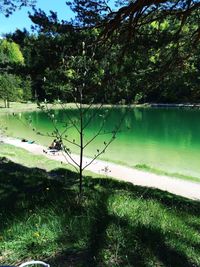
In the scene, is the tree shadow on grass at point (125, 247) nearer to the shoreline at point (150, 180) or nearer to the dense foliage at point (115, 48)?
the dense foliage at point (115, 48)

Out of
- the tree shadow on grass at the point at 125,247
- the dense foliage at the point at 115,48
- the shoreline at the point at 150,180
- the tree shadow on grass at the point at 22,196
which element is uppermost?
the dense foliage at the point at 115,48

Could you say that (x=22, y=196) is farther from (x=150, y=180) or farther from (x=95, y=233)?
(x=150, y=180)

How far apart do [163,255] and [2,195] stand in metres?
3.05

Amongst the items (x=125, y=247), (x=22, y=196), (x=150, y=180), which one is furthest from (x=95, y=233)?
(x=150, y=180)

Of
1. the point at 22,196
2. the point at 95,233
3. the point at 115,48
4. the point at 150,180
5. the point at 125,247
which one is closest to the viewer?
the point at 125,247

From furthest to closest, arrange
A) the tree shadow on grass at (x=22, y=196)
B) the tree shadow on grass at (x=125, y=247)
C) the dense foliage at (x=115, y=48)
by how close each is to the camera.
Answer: the dense foliage at (x=115, y=48), the tree shadow on grass at (x=22, y=196), the tree shadow on grass at (x=125, y=247)

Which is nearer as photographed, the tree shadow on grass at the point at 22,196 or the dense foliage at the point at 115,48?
the tree shadow on grass at the point at 22,196

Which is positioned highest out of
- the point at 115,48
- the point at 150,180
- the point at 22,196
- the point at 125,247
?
the point at 115,48

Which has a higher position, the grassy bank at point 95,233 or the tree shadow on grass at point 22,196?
the grassy bank at point 95,233

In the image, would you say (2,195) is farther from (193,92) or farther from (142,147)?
(142,147)

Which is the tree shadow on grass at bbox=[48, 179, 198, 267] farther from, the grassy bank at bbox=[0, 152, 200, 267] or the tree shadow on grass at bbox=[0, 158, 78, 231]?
the tree shadow on grass at bbox=[0, 158, 78, 231]

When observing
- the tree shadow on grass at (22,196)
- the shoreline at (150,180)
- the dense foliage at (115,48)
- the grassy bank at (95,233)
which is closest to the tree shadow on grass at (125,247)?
the grassy bank at (95,233)

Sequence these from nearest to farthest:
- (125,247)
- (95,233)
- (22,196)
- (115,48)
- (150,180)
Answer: (125,247) < (95,233) < (22,196) < (115,48) < (150,180)

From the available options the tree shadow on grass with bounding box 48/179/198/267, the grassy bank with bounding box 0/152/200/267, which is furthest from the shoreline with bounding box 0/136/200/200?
the tree shadow on grass with bounding box 48/179/198/267
